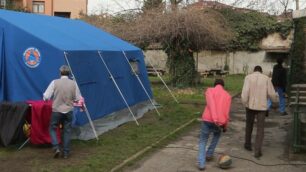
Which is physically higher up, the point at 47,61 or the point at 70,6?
the point at 70,6

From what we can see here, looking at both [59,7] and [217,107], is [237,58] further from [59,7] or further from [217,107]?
[217,107]

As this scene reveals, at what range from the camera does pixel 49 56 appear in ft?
36.0

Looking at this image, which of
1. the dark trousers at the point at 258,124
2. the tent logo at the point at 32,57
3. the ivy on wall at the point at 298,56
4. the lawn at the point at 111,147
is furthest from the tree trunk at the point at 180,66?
the dark trousers at the point at 258,124

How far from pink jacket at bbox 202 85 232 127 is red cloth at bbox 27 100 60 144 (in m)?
2.93

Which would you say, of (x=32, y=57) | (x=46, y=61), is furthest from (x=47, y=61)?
(x=32, y=57)

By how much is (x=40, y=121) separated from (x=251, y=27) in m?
32.2

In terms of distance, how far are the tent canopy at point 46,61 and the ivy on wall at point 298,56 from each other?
837 centimetres

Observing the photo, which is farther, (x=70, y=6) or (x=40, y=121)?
(x=70, y=6)

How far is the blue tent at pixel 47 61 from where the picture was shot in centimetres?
1105

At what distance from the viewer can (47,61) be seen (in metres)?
11.0

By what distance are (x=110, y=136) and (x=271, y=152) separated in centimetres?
366

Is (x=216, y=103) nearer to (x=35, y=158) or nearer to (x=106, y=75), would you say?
(x=35, y=158)

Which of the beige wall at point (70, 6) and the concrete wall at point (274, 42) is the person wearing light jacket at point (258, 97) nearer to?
the concrete wall at point (274, 42)

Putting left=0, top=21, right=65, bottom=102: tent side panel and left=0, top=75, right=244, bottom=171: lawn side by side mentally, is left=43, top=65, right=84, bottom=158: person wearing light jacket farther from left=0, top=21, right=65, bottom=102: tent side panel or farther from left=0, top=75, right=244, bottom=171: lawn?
left=0, top=21, right=65, bottom=102: tent side panel
